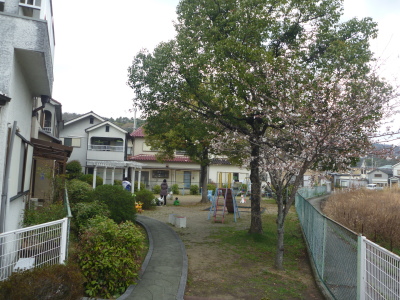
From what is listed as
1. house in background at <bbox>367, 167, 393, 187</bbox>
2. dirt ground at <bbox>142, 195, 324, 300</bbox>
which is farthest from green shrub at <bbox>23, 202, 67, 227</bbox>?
house in background at <bbox>367, 167, 393, 187</bbox>

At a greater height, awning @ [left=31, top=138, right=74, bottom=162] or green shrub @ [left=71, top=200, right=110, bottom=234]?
awning @ [left=31, top=138, right=74, bottom=162]

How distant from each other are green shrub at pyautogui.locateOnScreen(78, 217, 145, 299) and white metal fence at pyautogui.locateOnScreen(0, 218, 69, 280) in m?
0.56

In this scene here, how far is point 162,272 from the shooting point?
7059 mm

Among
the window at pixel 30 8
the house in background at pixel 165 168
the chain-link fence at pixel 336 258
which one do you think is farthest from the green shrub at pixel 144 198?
the house in background at pixel 165 168

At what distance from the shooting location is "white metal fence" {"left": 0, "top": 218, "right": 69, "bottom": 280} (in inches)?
178

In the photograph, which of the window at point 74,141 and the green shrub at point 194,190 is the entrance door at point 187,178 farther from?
the window at point 74,141

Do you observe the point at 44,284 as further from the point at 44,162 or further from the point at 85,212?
the point at 44,162

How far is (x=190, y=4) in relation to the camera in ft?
35.8

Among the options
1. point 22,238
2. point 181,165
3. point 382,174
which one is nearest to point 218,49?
point 22,238

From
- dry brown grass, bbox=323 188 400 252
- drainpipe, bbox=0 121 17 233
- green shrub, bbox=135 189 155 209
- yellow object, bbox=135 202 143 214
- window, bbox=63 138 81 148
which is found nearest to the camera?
drainpipe, bbox=0 121 17 233

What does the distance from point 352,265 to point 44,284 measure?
179 inches

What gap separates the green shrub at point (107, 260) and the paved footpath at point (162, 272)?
0.90ft

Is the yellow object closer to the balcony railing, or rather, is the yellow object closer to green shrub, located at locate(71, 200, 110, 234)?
green shrub, located at locate(71, 200, 110, 234)

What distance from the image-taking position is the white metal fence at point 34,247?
4.52 meters
